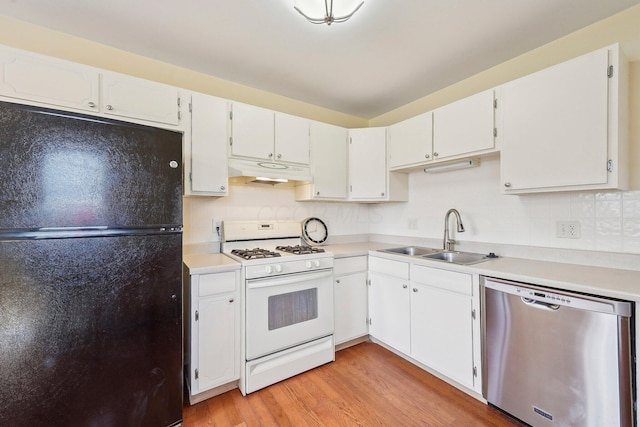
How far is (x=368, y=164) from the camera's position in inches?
110

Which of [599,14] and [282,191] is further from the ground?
[599,14]

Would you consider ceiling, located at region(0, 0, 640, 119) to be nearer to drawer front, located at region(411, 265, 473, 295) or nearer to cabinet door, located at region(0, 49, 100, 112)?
cabinet door, located at region(0, 49, 100, 112)

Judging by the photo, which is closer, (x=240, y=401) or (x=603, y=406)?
(x=603, y=406)

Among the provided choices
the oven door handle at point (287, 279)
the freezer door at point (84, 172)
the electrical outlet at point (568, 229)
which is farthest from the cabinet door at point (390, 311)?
the freezer door at point (84, 172)

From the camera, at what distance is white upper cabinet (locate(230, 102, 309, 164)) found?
2.19 meters

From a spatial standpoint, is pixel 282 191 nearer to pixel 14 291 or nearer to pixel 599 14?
pixel 14 291

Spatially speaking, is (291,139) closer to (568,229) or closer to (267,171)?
(267,171)

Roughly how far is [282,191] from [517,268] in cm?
207

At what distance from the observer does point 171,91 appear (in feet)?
6.22

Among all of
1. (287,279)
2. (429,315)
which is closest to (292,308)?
(287,279)

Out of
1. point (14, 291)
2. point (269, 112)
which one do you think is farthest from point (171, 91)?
point (14, 291)

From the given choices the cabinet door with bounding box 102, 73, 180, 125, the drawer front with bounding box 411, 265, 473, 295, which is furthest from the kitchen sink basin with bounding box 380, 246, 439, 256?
the cabinet door with bounding box 102, 73, 180, 125

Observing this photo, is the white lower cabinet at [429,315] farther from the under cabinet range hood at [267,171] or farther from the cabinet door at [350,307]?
the under cabinet range hood at [267,171]

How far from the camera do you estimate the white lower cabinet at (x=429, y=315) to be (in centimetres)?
177
